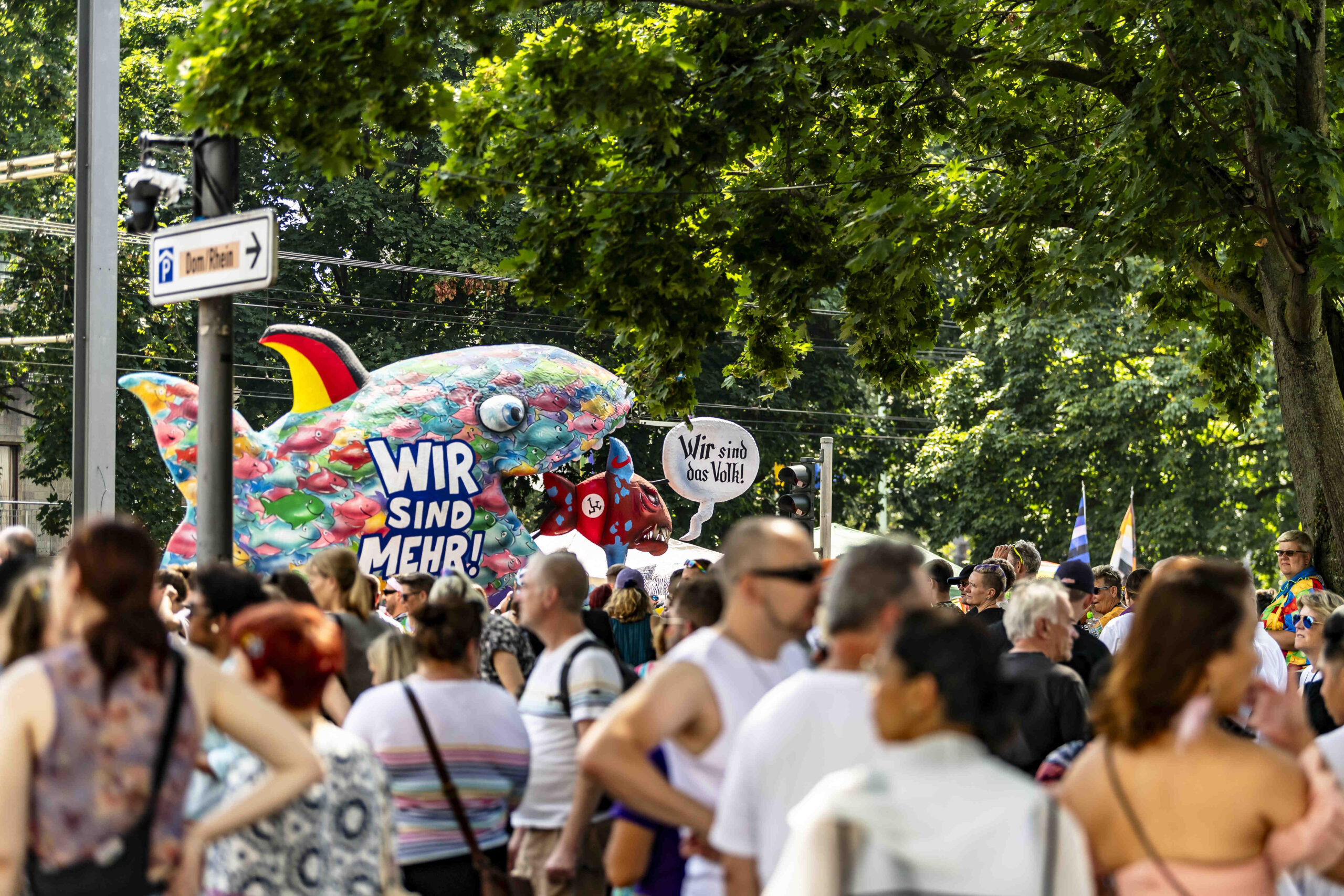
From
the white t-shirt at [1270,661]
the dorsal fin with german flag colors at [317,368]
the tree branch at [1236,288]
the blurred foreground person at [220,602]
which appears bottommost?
the white t-shirt at [1270,661]

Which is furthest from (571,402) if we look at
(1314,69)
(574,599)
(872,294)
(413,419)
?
(574,599)

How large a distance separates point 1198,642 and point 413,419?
47.0ft

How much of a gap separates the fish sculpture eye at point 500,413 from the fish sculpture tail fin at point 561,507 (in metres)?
1.71

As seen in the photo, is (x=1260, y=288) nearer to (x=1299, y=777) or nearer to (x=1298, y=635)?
(x=1298, y=635)

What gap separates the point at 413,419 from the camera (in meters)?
17.2

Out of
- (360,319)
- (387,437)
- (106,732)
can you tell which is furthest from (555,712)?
(360,319)

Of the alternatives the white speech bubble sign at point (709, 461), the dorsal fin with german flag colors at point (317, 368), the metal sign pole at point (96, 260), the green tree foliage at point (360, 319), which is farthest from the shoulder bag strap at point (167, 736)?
the green tree foliage at point (360, 319)

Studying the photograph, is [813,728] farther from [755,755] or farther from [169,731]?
[169,731]

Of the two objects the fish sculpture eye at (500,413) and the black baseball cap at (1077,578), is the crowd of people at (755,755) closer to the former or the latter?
the black baseball cap at (1077,578)

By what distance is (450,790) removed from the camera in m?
4.87

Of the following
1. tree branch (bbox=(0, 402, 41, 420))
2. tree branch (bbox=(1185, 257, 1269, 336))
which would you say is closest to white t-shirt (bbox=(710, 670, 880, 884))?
tree branch (bbox=(1185, 257, 1269, 336))

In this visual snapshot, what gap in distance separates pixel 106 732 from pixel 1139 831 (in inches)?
85.6

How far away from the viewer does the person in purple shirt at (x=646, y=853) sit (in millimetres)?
4113

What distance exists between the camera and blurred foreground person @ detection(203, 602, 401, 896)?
370 centimetres
